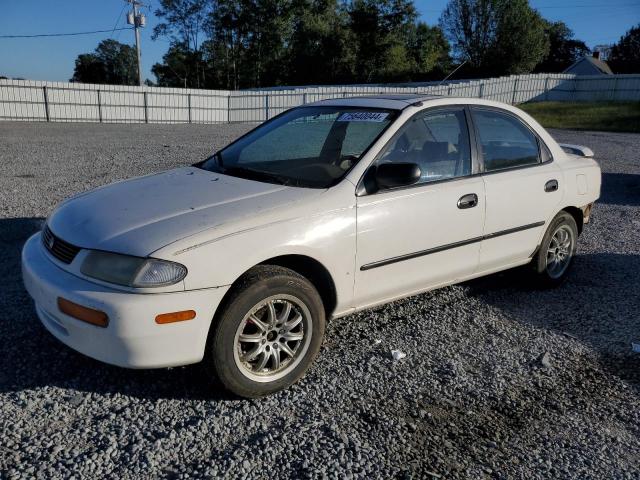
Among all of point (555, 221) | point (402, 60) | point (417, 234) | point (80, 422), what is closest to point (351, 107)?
point (417, 234)

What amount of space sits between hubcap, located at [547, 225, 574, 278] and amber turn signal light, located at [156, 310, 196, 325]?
3357 mm

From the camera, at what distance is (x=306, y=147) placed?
4.53 metres

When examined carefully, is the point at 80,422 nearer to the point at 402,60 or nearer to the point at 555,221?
the point at 555,221

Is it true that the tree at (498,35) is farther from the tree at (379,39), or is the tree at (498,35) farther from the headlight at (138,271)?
the headlight at (138,271)

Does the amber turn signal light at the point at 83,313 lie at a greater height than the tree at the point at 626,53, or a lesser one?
lesser

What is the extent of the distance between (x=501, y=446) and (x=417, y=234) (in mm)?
1408

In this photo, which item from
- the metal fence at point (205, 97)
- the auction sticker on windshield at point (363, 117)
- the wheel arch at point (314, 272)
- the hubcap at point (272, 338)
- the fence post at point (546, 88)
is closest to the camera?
the hubcap at point (272, 338)

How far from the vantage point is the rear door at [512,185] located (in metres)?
4.17

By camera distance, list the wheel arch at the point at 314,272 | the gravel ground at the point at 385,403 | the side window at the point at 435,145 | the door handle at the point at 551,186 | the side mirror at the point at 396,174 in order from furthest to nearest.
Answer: the door handle at the point at 551,186
the side window at the point at 435,145
the side mirror at the point at 396,174
the wheel arch at the point at 314,272
the gravel ground at the point at 385,403

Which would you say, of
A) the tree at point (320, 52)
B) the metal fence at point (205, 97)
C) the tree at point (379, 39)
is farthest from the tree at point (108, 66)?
the metal fence at point (205, 97)

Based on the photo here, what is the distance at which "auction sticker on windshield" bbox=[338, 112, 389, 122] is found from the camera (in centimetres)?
390

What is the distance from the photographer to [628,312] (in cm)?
454

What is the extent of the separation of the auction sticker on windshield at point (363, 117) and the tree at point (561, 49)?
236 feet

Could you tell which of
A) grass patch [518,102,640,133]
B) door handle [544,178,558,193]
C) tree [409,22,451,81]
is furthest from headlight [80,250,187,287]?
tree [409,22,451,81]
